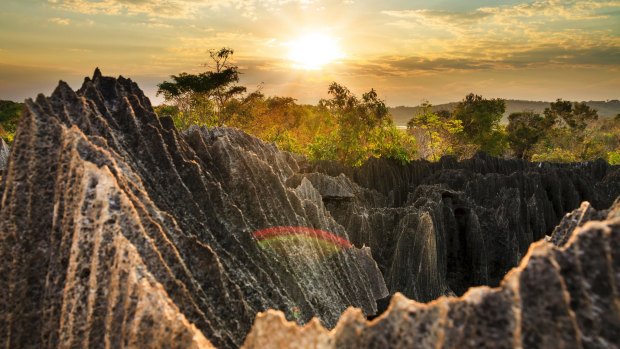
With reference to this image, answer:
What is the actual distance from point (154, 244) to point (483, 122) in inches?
3404

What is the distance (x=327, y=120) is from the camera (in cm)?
5428

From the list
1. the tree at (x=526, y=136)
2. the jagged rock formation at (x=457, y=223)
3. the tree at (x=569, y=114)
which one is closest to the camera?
the jagged rock formation at (x=457, y=223)

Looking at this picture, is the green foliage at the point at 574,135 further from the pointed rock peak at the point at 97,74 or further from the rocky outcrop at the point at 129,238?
the pointed rock peak at the point at 97,74

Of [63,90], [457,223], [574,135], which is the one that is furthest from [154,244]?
[574,135]

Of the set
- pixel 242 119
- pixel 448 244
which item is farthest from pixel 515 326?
pixel 242 119

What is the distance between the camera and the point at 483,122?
83.6 m

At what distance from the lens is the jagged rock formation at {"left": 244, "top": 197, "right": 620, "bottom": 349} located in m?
3.47

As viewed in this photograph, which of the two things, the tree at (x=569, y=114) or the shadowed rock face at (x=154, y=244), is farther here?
the tree at (x=569, y=114)

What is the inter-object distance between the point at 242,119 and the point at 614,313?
7540 centimetres

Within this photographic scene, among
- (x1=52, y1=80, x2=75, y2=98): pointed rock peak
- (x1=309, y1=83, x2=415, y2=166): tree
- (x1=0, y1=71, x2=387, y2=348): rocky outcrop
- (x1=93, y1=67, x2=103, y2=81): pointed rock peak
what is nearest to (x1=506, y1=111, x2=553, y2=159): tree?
(x1=309, y1=83, x2=415, y2=166): tree

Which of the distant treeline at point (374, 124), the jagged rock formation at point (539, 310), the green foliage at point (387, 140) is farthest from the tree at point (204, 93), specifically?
the jagged rock formation at point (539, 310)

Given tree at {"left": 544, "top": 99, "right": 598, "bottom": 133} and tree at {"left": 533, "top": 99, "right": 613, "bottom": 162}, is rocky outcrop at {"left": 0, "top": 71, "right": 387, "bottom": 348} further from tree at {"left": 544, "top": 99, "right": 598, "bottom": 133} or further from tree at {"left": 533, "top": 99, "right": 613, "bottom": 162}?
tree at {"left": 544, "top": 99, "right": 598, "bottom": 133}

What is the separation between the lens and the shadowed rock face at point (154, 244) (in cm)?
534

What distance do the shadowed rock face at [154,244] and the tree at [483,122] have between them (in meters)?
69.9
